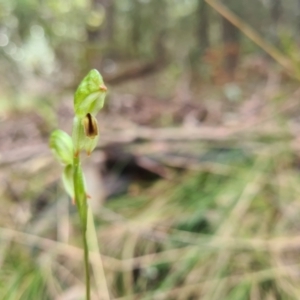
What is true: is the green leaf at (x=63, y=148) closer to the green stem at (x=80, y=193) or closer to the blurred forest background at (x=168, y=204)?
the green stem at (x=80, y=193)

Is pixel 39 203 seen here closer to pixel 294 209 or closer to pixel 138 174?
pixel 138 174

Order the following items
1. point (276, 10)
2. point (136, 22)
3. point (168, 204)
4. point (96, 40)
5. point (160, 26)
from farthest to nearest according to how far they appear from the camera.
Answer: point (160, 26)
point (276, 10)
point (136, 22)
point (96, 40)
point (168, 204)

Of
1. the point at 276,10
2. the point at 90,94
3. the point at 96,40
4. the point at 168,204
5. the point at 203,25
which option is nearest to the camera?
the point at 90,94

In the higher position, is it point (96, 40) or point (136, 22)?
point (136, 22)

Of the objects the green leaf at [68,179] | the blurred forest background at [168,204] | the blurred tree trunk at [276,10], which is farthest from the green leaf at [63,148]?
the blurred tree trunk at [276,10]

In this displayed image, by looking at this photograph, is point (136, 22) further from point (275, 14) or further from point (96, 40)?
point (96, 40)

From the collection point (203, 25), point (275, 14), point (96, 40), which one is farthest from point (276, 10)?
point (96, 40)

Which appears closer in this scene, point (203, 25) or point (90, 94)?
point (90, 94)

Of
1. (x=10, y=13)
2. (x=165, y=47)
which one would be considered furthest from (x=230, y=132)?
(x=165, y=47)

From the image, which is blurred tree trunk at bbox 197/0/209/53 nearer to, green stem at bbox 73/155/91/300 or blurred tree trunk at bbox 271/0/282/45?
blurred tree trunk at bbox 271/0/282/45
